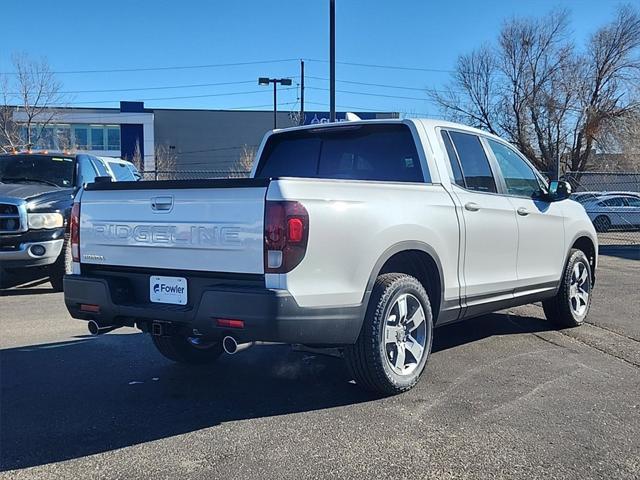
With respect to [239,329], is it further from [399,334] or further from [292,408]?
[399,334]

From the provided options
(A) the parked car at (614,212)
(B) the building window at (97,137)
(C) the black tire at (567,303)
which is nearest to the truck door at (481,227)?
(C) the black tire at (567,303)

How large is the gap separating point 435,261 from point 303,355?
5.45 feet

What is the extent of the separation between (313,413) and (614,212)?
825 inches

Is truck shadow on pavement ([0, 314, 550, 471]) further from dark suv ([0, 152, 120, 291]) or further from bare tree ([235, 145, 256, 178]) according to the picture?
bare tree ([235, 145, 256, 178])

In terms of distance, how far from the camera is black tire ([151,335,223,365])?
501cm

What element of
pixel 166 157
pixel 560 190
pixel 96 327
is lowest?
pixel 96 327

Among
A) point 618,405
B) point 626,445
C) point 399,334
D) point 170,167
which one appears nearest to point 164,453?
point 399,334

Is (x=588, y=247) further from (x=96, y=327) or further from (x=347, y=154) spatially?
(x=96, y=327)

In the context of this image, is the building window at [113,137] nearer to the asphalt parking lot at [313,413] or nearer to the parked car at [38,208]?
the parked car at [38,208]

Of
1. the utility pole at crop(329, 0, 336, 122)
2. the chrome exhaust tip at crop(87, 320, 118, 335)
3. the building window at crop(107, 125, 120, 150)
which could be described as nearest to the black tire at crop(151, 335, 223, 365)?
the chrome exhaust tip at crop(87, 320, 118, 335)

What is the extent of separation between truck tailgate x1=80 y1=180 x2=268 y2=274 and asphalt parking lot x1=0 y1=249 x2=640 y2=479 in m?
1.00

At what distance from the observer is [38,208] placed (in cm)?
830

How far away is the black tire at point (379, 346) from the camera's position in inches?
157

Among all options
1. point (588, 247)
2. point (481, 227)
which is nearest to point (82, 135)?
point (588, 247)
